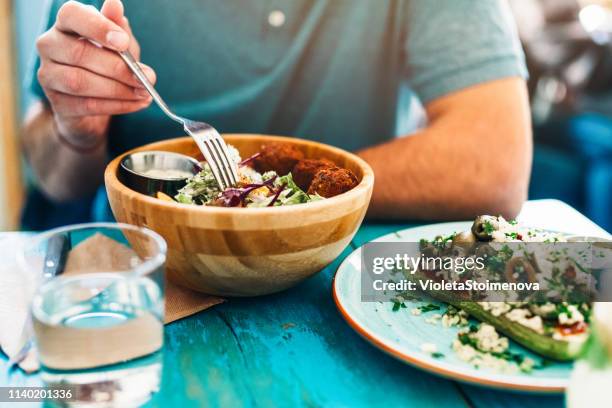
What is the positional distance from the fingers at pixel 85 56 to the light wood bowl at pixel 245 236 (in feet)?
0.86

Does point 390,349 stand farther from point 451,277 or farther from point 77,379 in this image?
point 77,379

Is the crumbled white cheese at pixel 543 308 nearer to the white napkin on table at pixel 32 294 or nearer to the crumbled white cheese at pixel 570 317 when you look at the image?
the crumbled white cheese at pixel 570 317

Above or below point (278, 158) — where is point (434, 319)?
below

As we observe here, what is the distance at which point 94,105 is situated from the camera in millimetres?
1182

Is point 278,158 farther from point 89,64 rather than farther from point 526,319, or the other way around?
point 526,319

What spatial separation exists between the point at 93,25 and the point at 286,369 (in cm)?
65

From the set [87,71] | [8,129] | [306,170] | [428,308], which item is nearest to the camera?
[428,308]

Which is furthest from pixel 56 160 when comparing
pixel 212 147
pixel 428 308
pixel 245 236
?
pixel 428 308

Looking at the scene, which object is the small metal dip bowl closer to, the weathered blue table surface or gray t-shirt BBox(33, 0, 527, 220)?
the weathered blue table surface

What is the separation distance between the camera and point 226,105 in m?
1.74

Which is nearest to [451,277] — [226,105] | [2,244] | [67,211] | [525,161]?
[525,161]

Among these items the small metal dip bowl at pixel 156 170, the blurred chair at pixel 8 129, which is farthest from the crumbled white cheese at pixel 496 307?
the blurred chair at pixel 8 129

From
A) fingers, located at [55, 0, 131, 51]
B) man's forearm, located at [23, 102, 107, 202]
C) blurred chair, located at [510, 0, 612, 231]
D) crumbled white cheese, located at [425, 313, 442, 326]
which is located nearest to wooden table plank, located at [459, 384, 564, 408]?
crumbled white cheese, located at [425, 313, 442, 326]

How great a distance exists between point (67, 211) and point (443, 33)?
1405 mm
